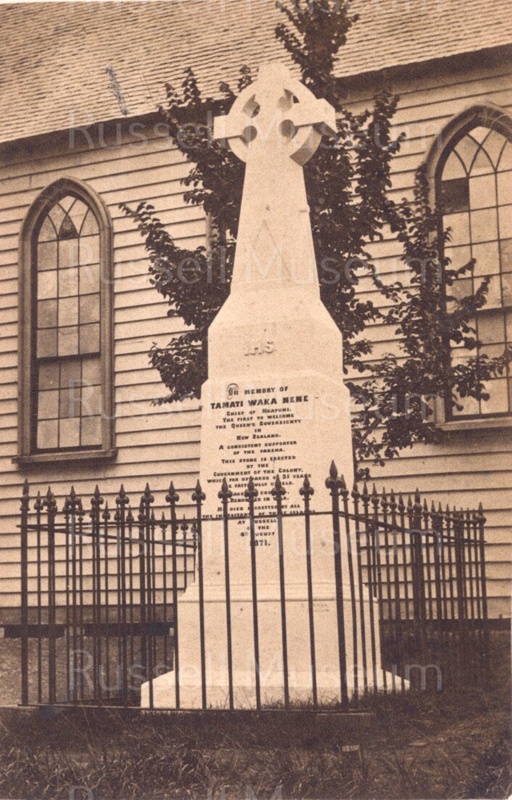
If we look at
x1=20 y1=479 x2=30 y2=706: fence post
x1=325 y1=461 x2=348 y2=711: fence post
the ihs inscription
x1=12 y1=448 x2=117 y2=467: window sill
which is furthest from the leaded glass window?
x1=325 y1=461 x2=348 y2=711: fence post

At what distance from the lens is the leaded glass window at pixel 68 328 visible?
54.0 ft

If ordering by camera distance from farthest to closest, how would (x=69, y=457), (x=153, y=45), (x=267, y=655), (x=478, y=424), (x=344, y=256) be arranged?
(x=153, y=45) → (x=69, y=457) → (x=478, y=424) → (x=344, y=256) → (x=267, y=655)

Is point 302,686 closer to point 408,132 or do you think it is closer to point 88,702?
point 88,702

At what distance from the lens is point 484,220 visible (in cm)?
1370

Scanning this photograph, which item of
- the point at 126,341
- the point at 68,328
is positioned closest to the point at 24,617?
the point at 126,341

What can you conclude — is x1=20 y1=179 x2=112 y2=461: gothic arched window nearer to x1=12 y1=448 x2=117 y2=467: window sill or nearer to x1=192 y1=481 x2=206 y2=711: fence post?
x1=12 y1=448 x2=117 y2=467: window sill

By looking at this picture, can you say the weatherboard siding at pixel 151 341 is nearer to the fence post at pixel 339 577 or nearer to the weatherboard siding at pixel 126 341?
the weatherboard siding at pixel 126 341

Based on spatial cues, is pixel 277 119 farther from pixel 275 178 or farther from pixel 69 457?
pixel 69 457

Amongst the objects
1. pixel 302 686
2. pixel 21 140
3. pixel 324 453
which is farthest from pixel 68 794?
pixel 21 140

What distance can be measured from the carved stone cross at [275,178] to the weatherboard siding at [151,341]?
4.43m

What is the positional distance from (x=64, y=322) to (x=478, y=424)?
668cm

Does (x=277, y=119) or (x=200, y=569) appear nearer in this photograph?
(x=200, y=569)

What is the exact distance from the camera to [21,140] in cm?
A: 1688

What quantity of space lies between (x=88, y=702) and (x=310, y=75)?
6493mm
